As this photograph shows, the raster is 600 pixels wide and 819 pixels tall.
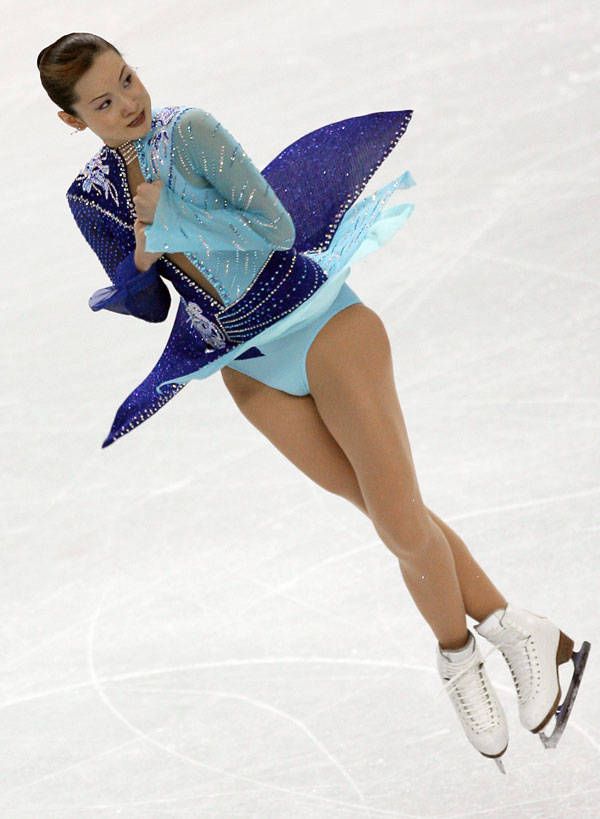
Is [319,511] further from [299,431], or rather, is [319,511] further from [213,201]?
[213,201]

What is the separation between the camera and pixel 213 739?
11.1ft

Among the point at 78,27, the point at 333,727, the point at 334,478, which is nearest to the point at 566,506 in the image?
the point at 333,727

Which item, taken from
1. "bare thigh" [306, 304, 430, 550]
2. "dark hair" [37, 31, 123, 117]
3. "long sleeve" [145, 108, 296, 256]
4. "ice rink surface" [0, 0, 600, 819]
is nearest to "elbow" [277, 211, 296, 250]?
"long sleeve" [145, 108, 296, 256]

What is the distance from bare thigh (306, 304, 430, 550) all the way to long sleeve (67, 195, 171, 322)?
1.08ft

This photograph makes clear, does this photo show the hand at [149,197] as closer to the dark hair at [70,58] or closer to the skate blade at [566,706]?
the dark hair at [70,58]

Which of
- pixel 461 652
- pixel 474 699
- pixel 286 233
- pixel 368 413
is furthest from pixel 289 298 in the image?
pixel 474 699

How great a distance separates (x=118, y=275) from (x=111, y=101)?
35cm

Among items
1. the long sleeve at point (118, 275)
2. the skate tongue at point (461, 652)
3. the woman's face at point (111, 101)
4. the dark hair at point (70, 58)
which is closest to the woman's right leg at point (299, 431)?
the long sleeve at point (118, 275)

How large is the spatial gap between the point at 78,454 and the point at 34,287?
1.34 metres

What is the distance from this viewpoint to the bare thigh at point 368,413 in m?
2.62

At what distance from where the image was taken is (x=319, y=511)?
13.5 ft

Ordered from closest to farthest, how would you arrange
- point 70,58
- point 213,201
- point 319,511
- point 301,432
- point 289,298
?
1. point 70,58
2. point 213,201
3. point 289,298
4. point 301,432
5. point 319,511

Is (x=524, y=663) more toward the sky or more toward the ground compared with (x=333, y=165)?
more toward the ground

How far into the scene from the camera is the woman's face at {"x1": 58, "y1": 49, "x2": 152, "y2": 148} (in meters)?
2.40
